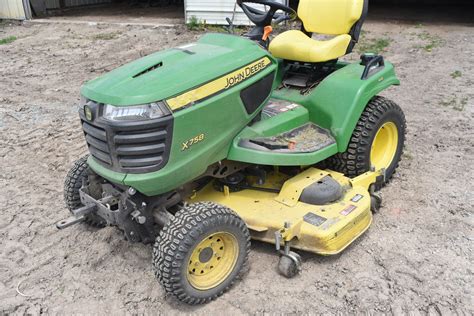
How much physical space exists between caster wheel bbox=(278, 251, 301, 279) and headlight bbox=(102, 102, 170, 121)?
1092 millimetres

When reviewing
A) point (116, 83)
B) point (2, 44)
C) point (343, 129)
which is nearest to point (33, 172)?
point (116, 83)

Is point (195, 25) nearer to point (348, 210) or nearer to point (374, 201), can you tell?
point (374, 201)

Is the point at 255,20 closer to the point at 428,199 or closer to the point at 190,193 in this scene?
the point at 190,193

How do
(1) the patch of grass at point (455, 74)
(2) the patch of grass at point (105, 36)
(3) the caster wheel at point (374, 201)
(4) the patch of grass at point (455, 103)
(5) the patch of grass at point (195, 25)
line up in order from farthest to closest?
(5) the patch of grass at point (195, 25) < (2) the patch of grass at point (105, 36) < (1) the patch of grass at point (455, 74) < (4) the patch of grass at point (455, 103) < (3) the caster wheel at point (374, 201)

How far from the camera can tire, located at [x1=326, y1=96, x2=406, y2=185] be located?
342 cm

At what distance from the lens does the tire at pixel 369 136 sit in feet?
11.2

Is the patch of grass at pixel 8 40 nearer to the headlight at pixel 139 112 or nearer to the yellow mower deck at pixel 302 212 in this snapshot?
the yellow mower deck at pixel 302 212

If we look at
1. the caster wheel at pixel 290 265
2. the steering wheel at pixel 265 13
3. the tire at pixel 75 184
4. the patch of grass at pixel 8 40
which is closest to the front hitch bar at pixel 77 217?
the tire at pixel 75 184

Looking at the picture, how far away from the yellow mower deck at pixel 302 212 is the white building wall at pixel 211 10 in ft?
22.7

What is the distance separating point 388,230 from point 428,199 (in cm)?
57

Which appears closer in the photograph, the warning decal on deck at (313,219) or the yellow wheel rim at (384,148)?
the warning decal on deck at (313,219)

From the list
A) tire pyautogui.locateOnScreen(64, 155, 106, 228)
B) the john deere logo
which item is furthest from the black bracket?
tire pyautogui.locateOnScreen(64, 155, 106, 228)

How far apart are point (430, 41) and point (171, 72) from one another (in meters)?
6.73

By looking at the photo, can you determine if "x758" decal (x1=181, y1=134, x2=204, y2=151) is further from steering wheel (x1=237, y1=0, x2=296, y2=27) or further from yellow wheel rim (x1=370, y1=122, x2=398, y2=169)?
yellow wheel rim (x1=370, y1=122, x2=398, y2=169)
